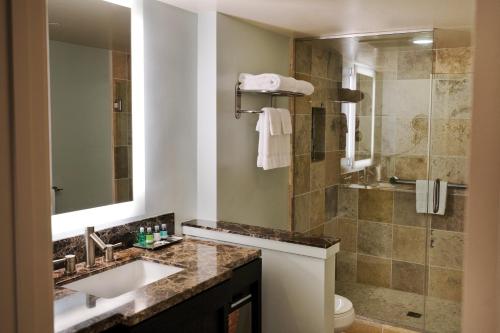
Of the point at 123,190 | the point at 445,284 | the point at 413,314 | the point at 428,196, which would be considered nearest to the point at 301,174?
the point at 428,196

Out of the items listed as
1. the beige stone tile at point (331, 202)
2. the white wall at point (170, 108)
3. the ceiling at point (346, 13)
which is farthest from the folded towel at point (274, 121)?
the beige stone tile at point (331, 202)

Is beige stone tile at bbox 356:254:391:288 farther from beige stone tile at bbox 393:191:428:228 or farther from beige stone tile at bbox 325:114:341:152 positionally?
beige stone tile at bbox 325:114:341:152

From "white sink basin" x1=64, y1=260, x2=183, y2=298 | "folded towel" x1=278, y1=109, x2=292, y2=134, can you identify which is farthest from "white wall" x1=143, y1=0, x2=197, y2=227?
"folded towel" x1=278, y1=109, x2=292, y2=134

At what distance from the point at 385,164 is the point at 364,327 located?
1.29m

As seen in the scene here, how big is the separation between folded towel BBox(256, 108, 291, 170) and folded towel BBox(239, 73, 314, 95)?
6.3 inches

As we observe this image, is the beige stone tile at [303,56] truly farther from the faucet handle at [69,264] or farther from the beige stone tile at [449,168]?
the faucet handle at [69,264]

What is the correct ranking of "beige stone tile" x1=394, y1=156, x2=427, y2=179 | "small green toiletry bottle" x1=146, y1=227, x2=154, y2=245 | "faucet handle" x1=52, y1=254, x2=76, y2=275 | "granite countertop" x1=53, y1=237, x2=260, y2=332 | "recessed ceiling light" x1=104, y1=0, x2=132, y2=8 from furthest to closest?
1. "beige stone tile" x1=394, y1=156, x2=427, y2=179
2. "small green toiletry bottle" x1=146, y1=227, x2=154, y2=245
3. "recessed ceiling light" x1=104, y1=0, x2=132, y2=8
4. "faucet handle" x1=52, y1=254, x2=76, y2=275
5. "granite countertop" x1=53, y1=237, x2=260, y2=332

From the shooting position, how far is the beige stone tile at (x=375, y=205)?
3967 millimetres

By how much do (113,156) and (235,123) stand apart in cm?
89

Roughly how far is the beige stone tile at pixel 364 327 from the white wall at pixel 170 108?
1591 millimetres

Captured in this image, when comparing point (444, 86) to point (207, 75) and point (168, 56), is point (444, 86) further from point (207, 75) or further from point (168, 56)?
point (168, 56)

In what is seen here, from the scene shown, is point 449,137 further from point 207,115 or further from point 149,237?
point 149,237

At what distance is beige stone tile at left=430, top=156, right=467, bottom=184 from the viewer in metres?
3.73

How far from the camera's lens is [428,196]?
3.78 m
